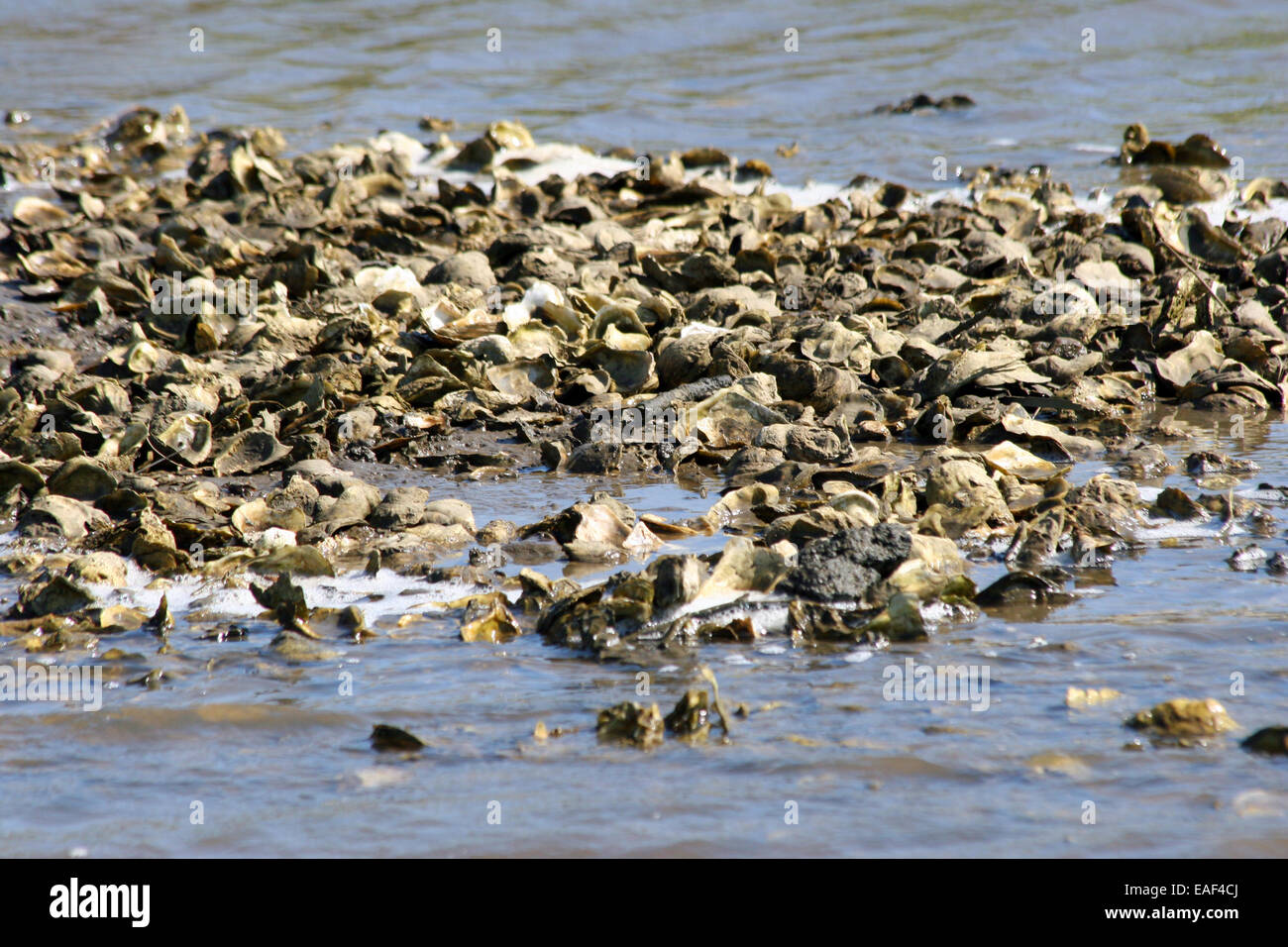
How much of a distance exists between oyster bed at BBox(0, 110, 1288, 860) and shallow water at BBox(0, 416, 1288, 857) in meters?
0.03

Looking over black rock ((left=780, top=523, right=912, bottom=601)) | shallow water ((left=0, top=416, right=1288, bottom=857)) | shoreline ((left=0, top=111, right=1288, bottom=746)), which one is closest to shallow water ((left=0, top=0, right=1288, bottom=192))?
shoreline ((left=0, top=111, right=1288, bottom=746))

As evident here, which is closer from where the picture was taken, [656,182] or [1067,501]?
[1067,501]

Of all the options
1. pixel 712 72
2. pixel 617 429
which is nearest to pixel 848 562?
pixel 617 429

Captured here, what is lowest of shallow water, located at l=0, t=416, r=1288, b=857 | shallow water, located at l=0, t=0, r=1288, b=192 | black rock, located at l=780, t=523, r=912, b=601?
shallow water, located at l=0, t=416, r=1288, b=857

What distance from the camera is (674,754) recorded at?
9.14 feet

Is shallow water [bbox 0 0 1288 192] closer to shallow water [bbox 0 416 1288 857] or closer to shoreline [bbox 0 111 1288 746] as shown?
shoreline [bbox 0 111 1288 746]

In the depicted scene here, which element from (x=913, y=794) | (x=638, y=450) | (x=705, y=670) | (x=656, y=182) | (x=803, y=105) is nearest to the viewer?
(x=913, y=794)

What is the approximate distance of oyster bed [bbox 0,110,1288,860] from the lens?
346cm

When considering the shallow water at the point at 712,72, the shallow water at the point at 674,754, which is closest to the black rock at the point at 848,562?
the shallow water at the point at 674,754

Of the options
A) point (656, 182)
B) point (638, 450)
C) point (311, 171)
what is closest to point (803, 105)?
point (656, 182)

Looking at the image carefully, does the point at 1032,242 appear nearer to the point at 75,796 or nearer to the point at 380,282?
the point at 380,282

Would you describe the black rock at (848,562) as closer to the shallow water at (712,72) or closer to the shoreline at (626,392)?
the shoreline at (626,392)

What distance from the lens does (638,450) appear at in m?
5.30

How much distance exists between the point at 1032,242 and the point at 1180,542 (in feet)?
14.8
